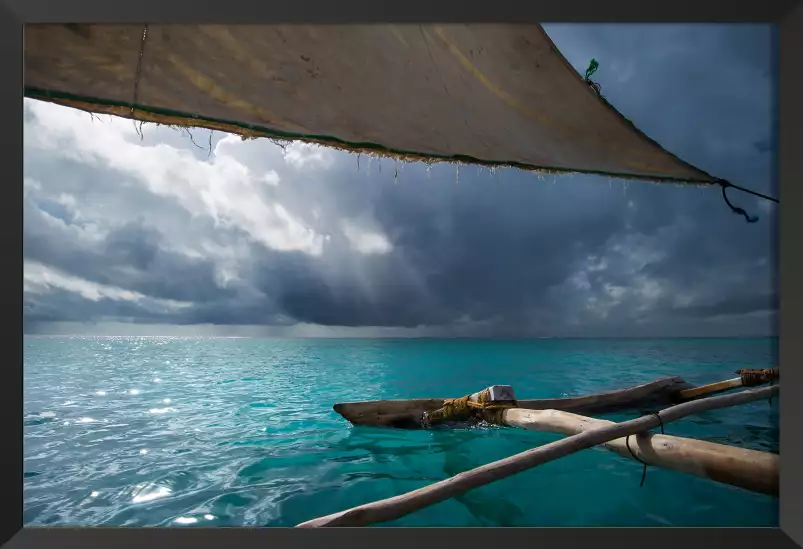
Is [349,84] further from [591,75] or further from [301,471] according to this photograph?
[301,471]

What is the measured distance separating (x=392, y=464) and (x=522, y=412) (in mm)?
1101

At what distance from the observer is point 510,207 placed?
13.6m

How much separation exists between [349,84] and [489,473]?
1677 millimetres

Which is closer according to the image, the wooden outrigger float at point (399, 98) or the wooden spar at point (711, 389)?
the wooden outrigger float at point (399, 98)

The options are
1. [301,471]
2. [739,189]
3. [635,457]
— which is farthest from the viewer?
[301,471]

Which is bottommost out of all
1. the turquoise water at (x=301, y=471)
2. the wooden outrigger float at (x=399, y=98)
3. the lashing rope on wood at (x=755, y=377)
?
the turquoise water at (x=301, y=471)

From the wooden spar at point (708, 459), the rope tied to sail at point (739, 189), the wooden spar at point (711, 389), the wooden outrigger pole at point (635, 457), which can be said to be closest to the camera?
the wooden outrigger pole at point (635, 457)

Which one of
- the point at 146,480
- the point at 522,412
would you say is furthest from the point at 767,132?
the point at 146,480

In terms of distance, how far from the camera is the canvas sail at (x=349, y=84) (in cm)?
145

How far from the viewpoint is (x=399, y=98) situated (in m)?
1.68

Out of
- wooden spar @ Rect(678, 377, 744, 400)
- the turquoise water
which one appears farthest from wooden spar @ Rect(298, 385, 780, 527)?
wooden spar @ Rect(678, 377, 744, 400)

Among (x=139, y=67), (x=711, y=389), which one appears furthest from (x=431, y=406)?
(x=139, y=67)

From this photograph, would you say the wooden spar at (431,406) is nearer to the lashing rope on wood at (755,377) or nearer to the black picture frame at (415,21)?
the lashing rope on wood at (755,377)

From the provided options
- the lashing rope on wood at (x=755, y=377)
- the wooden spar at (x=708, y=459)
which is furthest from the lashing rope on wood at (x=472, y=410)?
the lashing rope on wood at (x=755, y=377)
